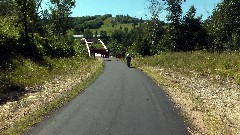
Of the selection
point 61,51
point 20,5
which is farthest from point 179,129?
point 61,51

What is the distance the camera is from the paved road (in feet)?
34.2

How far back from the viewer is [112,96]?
17.2 metres

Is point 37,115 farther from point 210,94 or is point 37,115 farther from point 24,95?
point 210,94

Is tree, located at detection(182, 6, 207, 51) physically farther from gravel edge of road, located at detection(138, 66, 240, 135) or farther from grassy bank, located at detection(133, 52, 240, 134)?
gravel edge of road, located at detection(138, 66, 240, 135)

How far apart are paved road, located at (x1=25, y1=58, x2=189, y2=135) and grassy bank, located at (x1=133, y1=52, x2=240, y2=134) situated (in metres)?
0.72

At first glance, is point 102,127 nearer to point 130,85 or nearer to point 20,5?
point 130,85

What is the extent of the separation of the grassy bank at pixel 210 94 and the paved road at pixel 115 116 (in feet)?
2.37

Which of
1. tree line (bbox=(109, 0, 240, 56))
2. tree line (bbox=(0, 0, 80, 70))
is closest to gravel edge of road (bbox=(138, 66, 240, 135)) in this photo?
tree line (bbox=(0, 0, 80, 70))

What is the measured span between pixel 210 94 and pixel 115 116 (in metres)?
7.50

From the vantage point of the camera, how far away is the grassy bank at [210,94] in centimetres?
1155

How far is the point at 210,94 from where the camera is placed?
1795 cm

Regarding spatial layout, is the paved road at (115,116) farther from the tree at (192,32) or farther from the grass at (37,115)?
the tree at (192,32)

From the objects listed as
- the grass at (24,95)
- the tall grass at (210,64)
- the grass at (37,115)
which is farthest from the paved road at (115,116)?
the tall grass at (210,64)

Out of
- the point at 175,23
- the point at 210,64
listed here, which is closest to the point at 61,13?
the point at 175,23
